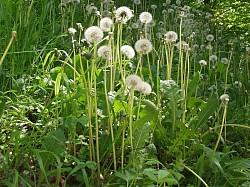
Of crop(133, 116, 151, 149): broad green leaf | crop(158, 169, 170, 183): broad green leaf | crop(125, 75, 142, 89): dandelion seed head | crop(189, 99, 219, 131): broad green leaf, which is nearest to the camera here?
crop(158, 169, 170, 183): broad green leaf

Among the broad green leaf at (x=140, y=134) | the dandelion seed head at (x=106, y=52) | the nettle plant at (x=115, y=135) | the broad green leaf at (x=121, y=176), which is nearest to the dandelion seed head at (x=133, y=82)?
the nettle plant at (x=115, y=135)

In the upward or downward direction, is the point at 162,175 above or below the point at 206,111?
below

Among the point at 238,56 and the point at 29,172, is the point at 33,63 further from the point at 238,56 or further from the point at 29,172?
the point at 238,56

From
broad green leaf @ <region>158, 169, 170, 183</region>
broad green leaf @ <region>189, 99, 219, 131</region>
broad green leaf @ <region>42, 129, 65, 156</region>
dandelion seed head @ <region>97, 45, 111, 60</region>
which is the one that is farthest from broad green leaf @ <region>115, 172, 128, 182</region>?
broad green leaf @ <region>189, 99, 219, 131</region>

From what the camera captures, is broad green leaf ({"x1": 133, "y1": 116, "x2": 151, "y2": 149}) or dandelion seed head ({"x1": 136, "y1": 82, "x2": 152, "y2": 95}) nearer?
dandelion seed head ({"x1": 136, "y1": 82, "x2": 152, "y2": 95})

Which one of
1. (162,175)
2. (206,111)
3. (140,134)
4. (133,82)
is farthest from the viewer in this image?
(206,111)

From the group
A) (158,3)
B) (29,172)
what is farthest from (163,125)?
(158,3)

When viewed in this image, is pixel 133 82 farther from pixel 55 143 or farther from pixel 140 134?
pixel 55 143

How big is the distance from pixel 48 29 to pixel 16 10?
414 millimetres

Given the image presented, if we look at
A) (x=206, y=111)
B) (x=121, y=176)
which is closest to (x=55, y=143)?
(x=121, y=176)

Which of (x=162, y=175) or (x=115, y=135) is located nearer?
(x=162, y=175)

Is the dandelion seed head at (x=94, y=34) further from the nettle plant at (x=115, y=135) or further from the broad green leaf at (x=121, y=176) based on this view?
the broad green leaf at (x=121, y=176)

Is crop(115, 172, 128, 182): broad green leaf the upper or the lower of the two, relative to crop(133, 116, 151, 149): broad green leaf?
lower

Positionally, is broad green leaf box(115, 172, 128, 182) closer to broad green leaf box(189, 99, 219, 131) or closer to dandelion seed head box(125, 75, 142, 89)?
dandelion seed head box(125, 75, 142, 89)
